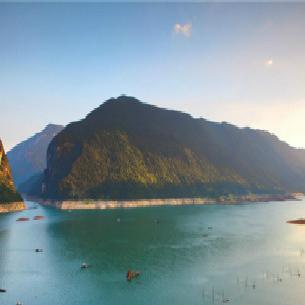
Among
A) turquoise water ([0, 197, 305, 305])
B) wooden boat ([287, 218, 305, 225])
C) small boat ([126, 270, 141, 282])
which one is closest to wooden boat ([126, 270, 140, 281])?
small boat ([126, 270, 141, 282])

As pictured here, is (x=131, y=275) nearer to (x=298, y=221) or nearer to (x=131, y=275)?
(x=131, y=275)

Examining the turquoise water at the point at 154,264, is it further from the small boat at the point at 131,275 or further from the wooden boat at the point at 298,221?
the wooden boat at the point at 298,221

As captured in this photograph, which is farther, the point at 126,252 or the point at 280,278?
the point at 126,252

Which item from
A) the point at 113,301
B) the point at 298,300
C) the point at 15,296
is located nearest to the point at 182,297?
the point at 113,301

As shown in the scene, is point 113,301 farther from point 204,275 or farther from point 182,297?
point 204,275

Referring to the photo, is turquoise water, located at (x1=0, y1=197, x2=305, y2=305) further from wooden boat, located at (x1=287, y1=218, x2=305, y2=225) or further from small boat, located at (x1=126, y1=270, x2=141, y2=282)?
wooden boat, located at (x1=287, y1=218, x2=305, y2=225)

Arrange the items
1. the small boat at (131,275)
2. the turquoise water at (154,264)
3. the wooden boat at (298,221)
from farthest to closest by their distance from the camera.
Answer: the wooden boat at (298,221)
the small boat at (131,275)
the turquoise water at (154,264)

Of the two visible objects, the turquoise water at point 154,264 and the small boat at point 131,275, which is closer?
the turquoise water at point 154,264

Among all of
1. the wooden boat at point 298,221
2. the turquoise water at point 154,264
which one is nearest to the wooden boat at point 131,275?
the turquoise water at point 154,264
